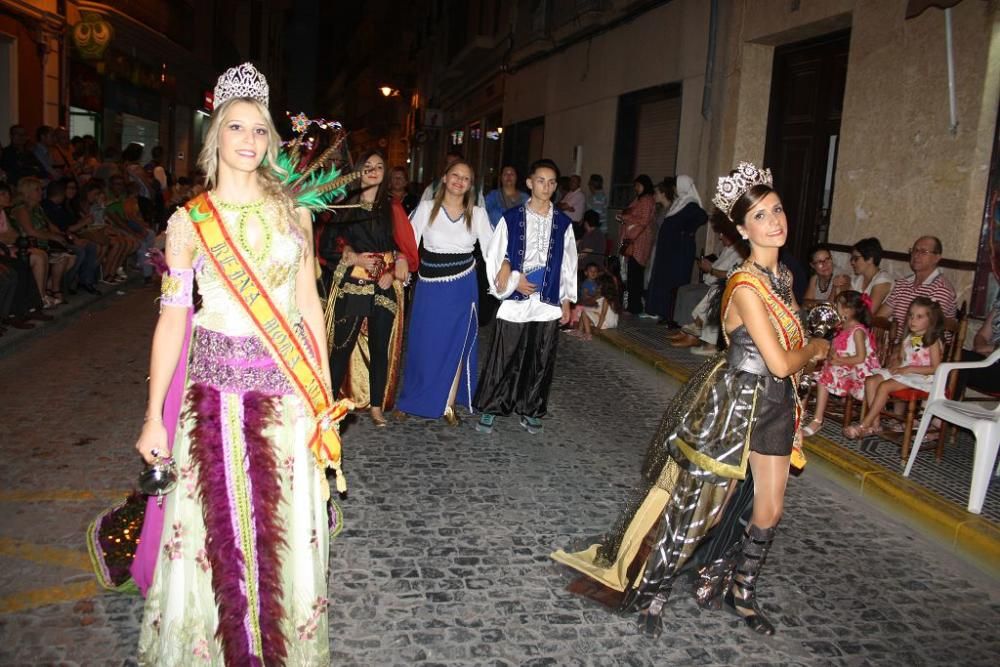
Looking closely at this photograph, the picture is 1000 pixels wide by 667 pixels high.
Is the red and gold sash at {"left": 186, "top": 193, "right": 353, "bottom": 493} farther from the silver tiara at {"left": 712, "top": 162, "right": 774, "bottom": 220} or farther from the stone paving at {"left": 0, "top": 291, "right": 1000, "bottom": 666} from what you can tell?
the silver tiara at {"left": 712, "top": 162, "right": 774, "bottom": 220}

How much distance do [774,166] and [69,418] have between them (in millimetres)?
9382

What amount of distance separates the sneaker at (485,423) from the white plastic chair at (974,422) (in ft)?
9.54

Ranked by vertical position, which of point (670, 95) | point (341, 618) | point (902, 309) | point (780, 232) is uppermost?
point (670, 95)

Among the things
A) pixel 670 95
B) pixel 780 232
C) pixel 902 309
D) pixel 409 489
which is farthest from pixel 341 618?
pixel 670 95

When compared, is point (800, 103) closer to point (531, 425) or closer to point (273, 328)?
point (531, 425)

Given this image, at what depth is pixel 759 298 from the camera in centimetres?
330

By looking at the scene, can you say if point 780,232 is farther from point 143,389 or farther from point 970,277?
point 143,389

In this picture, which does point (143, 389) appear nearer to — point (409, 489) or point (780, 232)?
point (409, 489)

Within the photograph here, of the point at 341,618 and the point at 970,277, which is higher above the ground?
the point at 970,277

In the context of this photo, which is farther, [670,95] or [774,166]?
[670,95]

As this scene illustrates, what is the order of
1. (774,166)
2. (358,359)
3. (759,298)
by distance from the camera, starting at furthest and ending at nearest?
(774,166) < (358,359) < (759,298)

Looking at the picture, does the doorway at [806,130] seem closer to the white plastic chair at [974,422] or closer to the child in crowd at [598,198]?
the child in crowd at [598,198]

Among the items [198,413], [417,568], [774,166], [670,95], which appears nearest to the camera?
[198,413]

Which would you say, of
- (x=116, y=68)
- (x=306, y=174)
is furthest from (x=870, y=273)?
(x=116, y=68)
